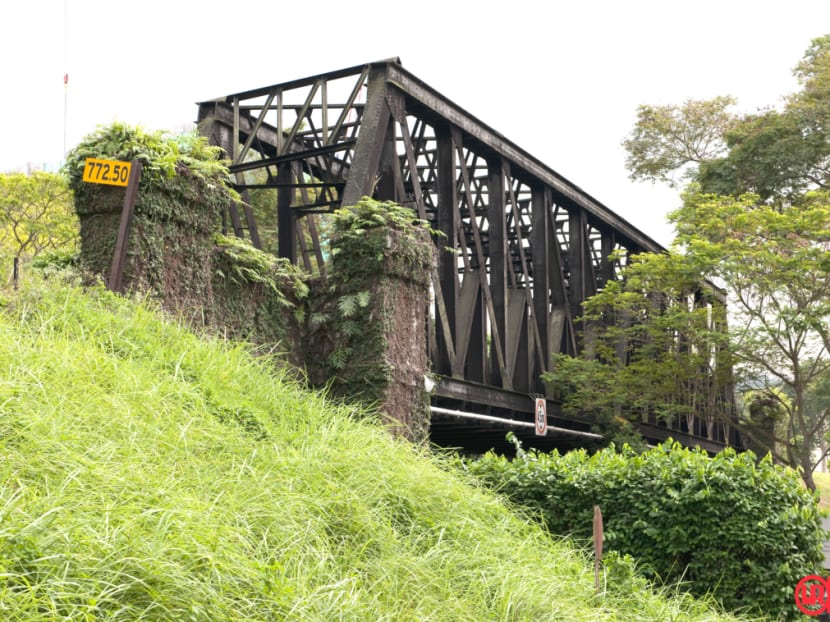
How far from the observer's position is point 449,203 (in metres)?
16.9

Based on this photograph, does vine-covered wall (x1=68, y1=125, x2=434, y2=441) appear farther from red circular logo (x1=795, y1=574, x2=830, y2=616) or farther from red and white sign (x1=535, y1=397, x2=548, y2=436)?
red circular logo (x1=795, y1=574, x2=830, y2=616)

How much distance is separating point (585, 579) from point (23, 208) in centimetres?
2816

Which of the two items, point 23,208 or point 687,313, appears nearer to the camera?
point 687,313

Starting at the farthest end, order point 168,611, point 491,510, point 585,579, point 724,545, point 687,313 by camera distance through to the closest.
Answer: point 687,313, point 724,545, point 491,510, point 585,579, point 168,611

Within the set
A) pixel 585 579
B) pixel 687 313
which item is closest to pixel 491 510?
pixel 585 579

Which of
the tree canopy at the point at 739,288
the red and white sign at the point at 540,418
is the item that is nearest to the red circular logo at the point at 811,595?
the red and white sign at the point at 540,418

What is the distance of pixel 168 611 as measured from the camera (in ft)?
12.3

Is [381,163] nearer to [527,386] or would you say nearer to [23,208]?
[527,386]

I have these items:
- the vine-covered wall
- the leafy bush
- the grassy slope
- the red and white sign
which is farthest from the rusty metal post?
the red and white sign

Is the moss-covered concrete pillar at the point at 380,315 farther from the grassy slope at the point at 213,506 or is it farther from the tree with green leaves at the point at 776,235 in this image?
the tree with green leaves at the point at 776,235

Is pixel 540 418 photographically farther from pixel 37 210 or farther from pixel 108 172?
pixel 37 210

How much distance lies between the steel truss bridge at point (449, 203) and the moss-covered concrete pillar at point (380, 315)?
6.35 ft

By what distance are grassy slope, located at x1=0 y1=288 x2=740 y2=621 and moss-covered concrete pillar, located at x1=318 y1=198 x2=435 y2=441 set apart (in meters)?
1.48

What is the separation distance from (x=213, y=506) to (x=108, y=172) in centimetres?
480
